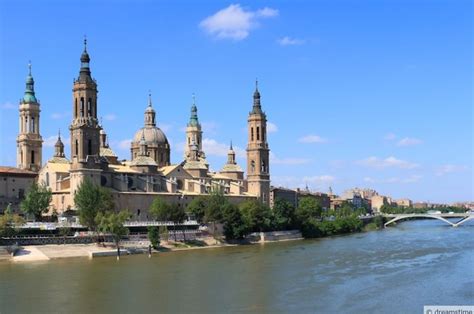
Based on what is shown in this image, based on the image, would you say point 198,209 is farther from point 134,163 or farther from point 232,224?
point 134,163

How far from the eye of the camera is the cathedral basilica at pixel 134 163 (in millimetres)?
56875

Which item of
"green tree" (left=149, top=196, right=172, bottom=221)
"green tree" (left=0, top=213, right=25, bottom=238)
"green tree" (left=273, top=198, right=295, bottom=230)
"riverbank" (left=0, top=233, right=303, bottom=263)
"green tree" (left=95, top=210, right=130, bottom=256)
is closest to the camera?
"riverbank" (left=0, top=233, right=303, bottom=263)

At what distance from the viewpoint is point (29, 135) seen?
6669 cm

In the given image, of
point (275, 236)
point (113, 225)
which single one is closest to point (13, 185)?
point (113, 225)

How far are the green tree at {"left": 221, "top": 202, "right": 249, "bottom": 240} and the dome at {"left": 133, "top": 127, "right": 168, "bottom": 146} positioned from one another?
867 inches

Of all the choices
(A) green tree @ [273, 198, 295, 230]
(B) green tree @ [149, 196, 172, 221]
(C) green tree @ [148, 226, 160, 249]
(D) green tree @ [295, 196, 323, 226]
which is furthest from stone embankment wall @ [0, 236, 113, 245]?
(D) green tree @ [295, 196, 323, 226]

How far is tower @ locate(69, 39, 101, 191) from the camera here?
55875 mm

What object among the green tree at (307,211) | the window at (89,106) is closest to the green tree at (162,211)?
the window at (89,106)

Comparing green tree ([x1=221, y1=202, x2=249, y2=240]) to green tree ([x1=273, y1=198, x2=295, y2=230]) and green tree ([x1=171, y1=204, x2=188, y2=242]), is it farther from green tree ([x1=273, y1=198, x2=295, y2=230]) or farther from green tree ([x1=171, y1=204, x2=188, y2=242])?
green tree ([x1=273, y1=198, x2=295, y2=230])

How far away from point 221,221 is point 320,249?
9720mm

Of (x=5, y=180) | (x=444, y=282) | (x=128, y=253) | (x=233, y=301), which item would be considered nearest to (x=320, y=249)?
(x=128, y=253)

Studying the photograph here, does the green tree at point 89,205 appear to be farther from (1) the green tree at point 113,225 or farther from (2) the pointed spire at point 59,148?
(2) the pointed spire at point 59,148

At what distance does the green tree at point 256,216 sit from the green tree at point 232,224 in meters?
0.87

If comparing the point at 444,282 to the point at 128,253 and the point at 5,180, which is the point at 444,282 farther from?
the point at 5,180
